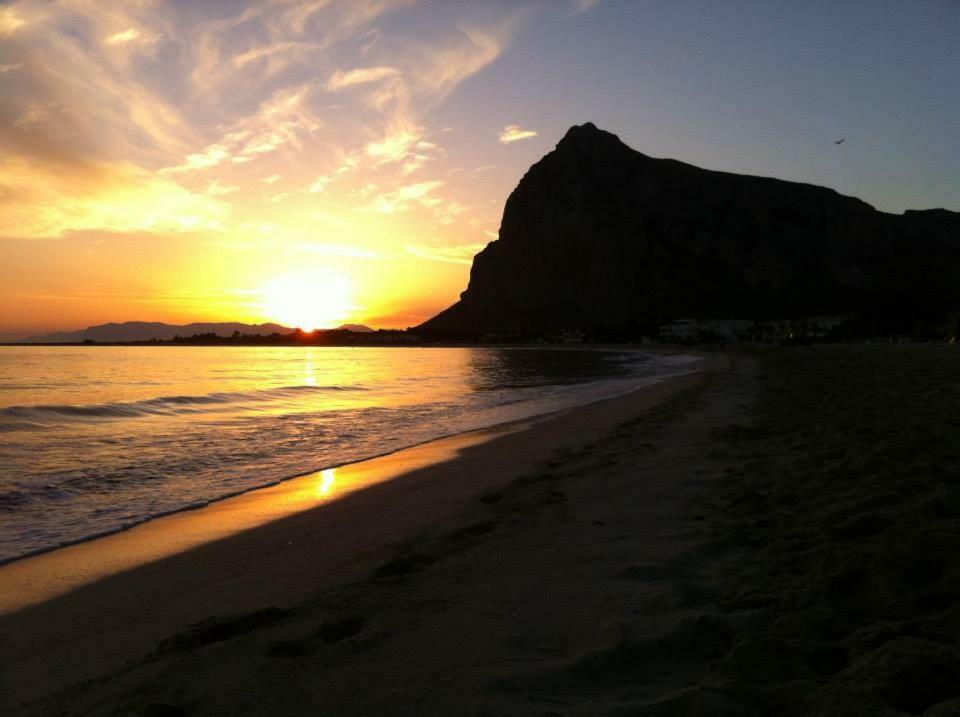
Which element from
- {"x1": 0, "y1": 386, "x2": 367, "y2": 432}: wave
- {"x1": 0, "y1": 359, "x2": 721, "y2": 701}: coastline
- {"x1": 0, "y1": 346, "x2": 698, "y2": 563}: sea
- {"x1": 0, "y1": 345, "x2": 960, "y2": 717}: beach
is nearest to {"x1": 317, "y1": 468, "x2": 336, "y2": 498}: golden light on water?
{"x1": 0, "y1": 359, "x2": 721, "y2": 701}: coastline

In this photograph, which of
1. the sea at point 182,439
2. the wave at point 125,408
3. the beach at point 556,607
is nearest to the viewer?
the beach at point 556,607

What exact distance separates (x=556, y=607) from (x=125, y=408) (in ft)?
66.0

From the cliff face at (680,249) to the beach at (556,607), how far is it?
151 metres

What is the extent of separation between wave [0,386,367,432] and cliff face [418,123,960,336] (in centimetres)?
13567

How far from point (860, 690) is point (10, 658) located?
4502 mm

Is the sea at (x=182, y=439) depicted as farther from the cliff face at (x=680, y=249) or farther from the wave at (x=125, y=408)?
the cliff face at (x=680, y=249)

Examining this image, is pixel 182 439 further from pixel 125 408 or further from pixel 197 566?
pixel 197 566

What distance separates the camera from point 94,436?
551 inches

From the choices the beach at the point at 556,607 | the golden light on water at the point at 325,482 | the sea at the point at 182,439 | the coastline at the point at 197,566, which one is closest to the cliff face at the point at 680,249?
the sea at the point at 182,439

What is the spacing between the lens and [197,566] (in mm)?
5277

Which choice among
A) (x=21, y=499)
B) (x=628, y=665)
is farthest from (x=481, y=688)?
(x=21, y=499)

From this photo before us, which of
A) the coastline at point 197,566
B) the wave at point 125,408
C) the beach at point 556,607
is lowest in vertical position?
the wave at point 125,408

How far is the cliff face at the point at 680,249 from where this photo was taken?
16062 centimetres

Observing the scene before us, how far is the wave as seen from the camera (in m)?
16.9
